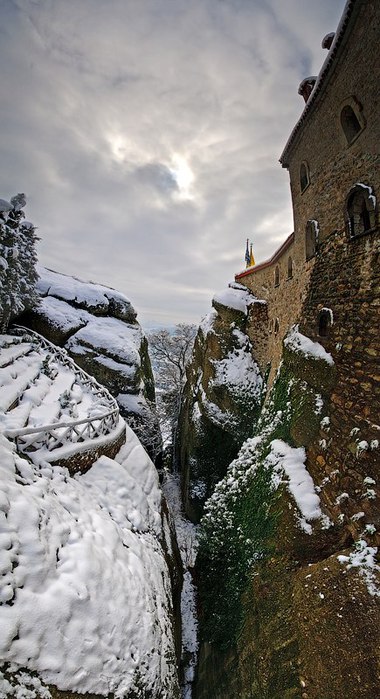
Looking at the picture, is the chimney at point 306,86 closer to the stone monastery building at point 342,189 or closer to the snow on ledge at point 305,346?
the stone monastery building at point 342,189

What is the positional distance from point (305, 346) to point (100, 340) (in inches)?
446

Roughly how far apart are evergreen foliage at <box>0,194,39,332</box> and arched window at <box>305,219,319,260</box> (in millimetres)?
9416

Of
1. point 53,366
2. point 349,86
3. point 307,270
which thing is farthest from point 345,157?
point 53,366

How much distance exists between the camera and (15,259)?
982cm

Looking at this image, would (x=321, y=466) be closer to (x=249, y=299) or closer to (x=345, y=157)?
(x=345, y=157)

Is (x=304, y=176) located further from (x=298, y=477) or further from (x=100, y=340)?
(x=100, y=340)

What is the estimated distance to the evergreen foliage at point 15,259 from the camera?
9.28m

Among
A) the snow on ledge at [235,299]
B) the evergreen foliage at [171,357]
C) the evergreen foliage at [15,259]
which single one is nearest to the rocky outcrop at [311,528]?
the snow on ledge at [235,299]

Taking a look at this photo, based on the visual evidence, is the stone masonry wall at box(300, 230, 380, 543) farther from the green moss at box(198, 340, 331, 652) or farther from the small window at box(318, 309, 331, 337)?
the green moss at box(198, 340, 331, 652)

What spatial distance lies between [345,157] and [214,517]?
389 inches

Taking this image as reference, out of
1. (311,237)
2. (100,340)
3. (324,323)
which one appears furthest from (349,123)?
(100,340)

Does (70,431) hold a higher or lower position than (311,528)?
higher

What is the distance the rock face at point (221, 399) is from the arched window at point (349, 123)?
8828mm

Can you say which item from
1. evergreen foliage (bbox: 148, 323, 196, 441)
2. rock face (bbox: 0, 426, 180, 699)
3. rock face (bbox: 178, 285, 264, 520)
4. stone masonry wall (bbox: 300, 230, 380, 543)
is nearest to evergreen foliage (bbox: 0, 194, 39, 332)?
rock face (bbox: 0, 426, 180, 699)
